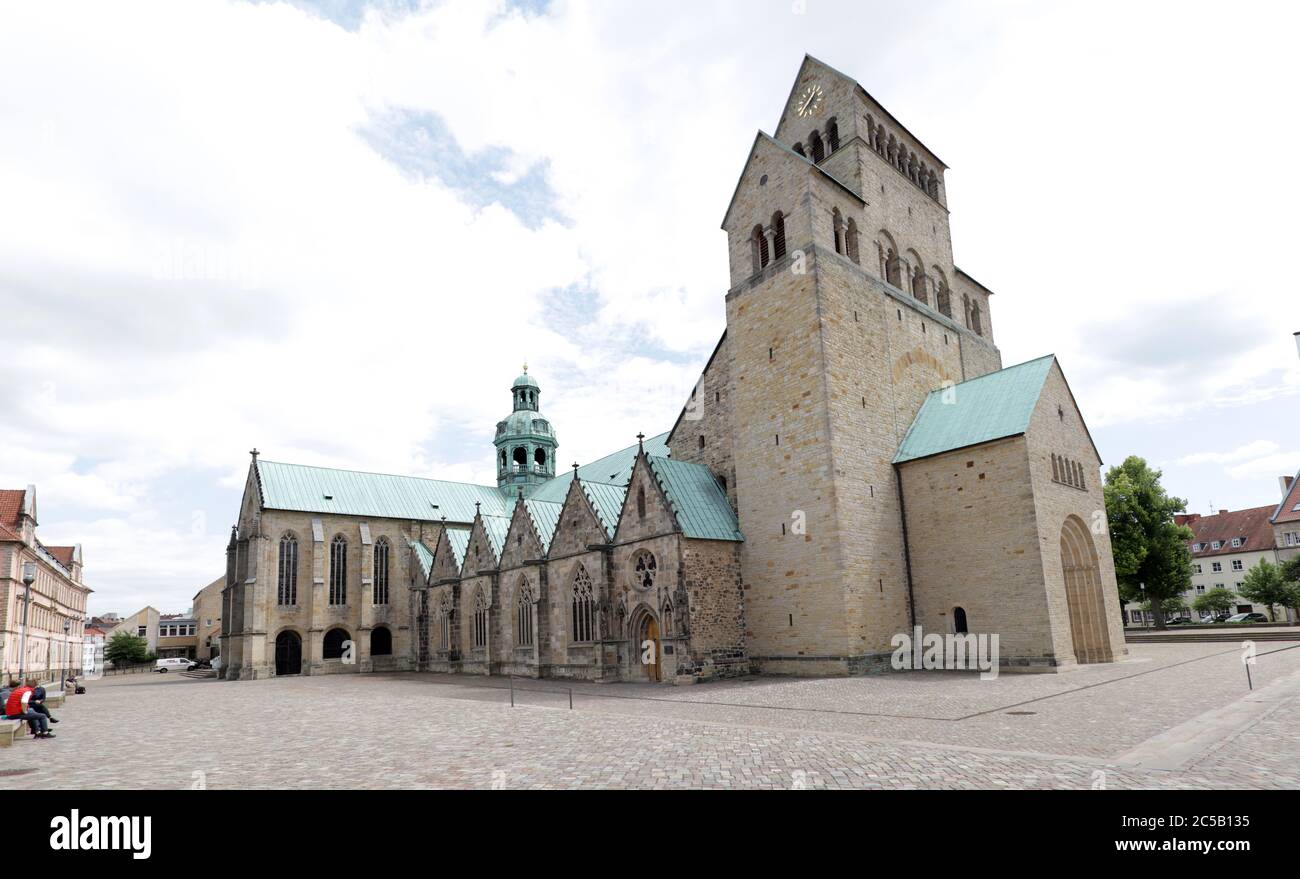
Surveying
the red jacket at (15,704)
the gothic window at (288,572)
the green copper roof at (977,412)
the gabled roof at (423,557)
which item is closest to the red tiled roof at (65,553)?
the gothic window at (288,572)

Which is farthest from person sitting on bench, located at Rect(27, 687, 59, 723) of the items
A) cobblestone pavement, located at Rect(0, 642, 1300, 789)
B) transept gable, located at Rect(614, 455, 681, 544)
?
transept gable, located at Rect(614, 455, 681, 544)

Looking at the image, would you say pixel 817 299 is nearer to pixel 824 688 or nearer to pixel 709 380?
pixel 709 380

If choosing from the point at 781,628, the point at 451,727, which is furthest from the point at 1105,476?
the point at 451,727

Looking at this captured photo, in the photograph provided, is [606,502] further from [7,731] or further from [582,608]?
[7,731]

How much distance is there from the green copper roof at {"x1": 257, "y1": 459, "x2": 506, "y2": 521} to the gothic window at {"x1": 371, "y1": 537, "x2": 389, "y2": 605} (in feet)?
7.39

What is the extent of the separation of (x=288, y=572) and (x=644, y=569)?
33307 mm

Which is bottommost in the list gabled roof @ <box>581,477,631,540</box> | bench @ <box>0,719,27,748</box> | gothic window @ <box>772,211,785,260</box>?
bench @ <box>0,719,27,748</box>

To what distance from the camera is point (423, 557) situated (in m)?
54.1

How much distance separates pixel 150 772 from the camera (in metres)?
12.1

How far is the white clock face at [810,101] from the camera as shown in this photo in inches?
1513

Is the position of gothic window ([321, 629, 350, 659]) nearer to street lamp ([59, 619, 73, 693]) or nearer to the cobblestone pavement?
street lamp ([59, 619, 73, 693])

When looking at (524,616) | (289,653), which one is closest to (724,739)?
(524,616)

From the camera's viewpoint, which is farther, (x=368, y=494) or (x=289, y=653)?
(x=368, y=494)

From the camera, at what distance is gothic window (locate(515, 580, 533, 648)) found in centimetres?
3872
